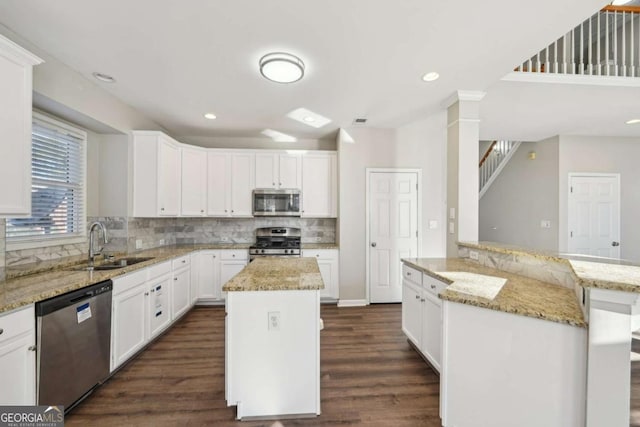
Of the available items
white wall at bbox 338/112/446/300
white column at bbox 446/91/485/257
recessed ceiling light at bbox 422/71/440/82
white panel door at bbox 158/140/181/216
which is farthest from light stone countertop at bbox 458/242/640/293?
white panel door at bbox 158/140/181/216

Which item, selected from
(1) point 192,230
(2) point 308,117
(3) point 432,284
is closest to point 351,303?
(3) point 432,284

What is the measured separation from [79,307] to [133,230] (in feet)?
5.48

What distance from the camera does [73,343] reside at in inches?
67.5

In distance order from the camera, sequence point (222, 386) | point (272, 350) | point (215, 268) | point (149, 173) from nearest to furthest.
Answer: point (272, 350)
point (222, 386)
point (149, 173)
point (215, 268)

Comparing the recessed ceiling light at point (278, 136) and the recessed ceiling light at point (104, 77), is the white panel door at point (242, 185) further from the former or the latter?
the recessed ceiling light at point (104, 77)

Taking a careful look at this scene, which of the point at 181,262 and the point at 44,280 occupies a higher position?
the point at 44,280

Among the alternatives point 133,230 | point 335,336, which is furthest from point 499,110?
point 133,230

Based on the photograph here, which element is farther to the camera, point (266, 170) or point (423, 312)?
point (266, 170)

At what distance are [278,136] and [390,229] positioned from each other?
242cm

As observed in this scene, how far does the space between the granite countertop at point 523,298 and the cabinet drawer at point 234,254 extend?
2.68 meters

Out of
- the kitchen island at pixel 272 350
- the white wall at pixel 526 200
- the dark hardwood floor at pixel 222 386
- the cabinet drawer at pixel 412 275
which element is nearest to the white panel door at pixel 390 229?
the dark hardwood floor at pixel 222 386

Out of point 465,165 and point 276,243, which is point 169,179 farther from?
point 465,165

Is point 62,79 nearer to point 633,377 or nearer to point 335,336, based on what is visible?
point 335,336

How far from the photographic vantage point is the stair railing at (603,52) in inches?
112
